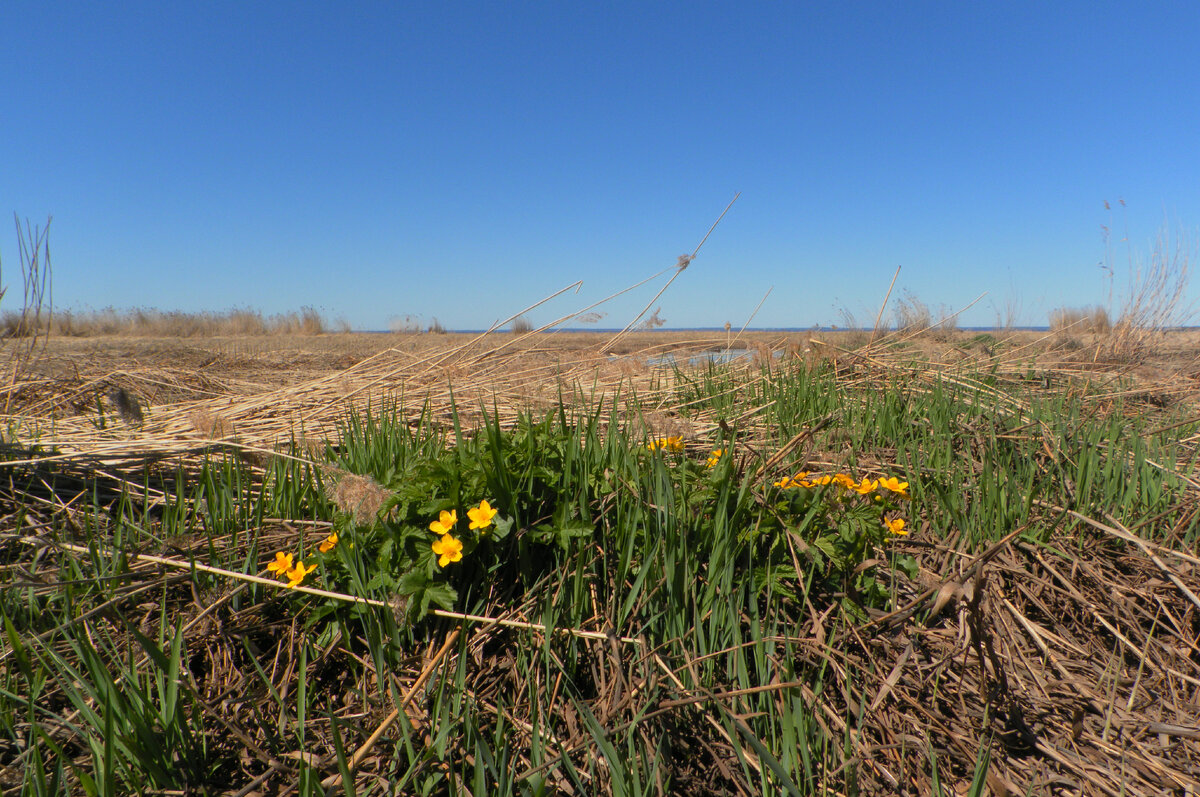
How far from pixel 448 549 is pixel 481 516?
106 mm

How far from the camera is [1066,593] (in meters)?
1.74

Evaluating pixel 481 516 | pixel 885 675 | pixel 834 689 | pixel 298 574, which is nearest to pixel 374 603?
pixel 298 574

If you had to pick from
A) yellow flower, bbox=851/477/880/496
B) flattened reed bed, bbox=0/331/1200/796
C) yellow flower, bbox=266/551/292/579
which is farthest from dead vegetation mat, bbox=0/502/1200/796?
yellow flower, bbox=851/477/880/496

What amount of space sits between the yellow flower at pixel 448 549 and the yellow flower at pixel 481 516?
0.18ft

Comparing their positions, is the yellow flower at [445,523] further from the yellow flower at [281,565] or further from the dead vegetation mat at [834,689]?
the yellow flower at [281,565]

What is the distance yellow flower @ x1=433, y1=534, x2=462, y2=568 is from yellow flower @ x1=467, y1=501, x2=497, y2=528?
6 cm

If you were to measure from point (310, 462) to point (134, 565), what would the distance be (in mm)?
544

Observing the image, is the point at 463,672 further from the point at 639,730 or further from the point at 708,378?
the point at 708,378

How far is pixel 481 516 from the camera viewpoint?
1.45 metres

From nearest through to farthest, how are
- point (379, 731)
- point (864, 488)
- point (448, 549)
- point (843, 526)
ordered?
point (379, 731) < point (448, 549) < point (843, 526) < point (864, 488)

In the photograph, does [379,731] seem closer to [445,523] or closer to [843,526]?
[445,523]

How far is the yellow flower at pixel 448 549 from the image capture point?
1415 millimetres

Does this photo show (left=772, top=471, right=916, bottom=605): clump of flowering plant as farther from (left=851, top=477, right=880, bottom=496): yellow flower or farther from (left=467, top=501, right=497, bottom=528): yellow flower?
(left=467, top=501, right=497, bottom=528): yellow flower

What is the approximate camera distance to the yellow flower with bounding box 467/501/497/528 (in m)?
1.43
